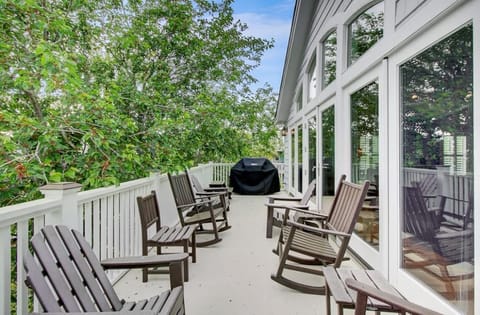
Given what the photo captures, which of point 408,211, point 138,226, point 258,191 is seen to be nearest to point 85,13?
point 138,226

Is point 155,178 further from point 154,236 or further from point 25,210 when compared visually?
point 25,210

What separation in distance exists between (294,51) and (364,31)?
12.0 ft

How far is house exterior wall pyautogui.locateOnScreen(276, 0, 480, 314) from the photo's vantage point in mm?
1809

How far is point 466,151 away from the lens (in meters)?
1.74

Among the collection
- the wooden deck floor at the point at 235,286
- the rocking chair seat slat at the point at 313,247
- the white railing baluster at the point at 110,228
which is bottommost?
the wooden deck floor at the point at 235,286

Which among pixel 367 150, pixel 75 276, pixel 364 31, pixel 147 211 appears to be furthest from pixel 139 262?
pixel 364 31

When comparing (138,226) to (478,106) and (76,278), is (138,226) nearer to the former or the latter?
(76,278)

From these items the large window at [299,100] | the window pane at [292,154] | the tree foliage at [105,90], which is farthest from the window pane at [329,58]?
the window pane at [292,154]

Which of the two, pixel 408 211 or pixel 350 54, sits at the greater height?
pixel 350 54

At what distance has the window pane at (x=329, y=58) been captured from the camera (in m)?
4.54

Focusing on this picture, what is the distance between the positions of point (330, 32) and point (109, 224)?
4.34 metres

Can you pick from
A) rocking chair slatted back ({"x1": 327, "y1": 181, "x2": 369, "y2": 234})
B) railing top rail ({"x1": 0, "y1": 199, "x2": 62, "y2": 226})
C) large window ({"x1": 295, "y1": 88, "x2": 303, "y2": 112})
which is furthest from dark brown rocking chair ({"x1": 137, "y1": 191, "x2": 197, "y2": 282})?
large window ({"x1": 295, "y1": 88, "x2": 303, "y2": 112})

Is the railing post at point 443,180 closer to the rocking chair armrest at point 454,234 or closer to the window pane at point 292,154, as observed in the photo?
the rocking chair armrest at point 454,234

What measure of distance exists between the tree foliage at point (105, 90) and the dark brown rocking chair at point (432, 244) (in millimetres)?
2681
